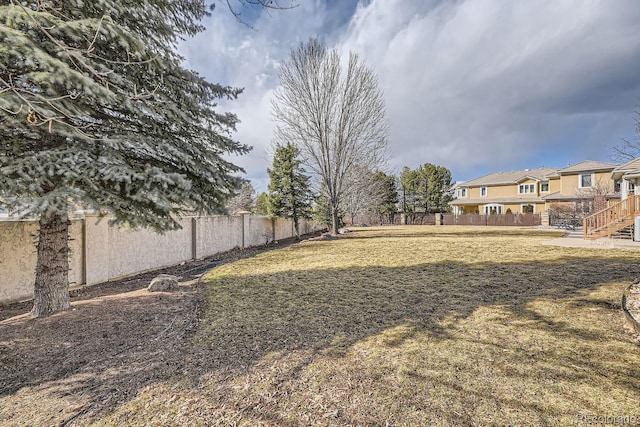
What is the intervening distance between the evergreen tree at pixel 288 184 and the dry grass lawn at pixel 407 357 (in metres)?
11.2

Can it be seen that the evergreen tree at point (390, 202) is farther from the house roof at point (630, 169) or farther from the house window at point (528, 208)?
the house roof at point (630, 169)

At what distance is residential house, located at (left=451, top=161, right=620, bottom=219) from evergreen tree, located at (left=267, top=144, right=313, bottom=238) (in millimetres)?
19065

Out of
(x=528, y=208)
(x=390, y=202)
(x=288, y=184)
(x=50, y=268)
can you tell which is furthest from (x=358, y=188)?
(x=528, y=208)

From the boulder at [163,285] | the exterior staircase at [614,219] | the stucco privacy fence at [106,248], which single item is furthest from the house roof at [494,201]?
the boulder at [163,285]

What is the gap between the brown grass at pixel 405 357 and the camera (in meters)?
1.99

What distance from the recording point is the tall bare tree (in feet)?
50.6

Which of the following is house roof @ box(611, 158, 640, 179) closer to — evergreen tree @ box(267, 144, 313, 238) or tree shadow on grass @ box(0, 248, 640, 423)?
tree shadow on grass @ box(0, 248, 640, 423)

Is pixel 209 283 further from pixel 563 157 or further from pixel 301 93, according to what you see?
pixel 563 157

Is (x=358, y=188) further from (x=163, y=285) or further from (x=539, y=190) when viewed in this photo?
(x=539, y=190)

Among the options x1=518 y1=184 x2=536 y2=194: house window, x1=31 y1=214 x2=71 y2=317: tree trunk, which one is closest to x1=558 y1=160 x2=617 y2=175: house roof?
x1=518 y1=184 x2=536 y2=194: house window

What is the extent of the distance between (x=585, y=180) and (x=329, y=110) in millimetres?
24509

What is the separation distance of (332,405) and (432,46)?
40.4ft

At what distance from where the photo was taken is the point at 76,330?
3410mm

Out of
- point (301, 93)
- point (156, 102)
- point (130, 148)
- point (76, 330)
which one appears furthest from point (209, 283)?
point (301, 93)
